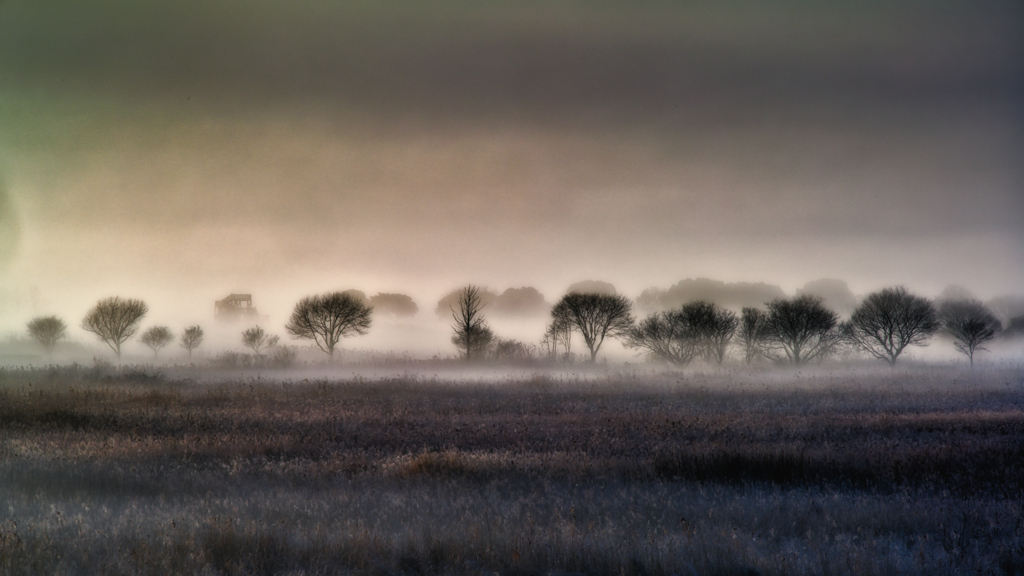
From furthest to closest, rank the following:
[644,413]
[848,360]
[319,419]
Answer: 1. [848,360]
2. [644,413]
3. [319,419]

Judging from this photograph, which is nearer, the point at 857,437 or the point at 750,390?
the point at 857,437

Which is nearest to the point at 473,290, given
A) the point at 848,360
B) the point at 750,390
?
the point at 750,390

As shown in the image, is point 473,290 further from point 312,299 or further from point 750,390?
point 750,390

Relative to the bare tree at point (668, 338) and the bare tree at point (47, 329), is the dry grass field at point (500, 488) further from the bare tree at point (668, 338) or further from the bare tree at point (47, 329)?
the bare tree at point (47, 329)

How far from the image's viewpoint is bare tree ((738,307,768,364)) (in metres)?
65.5

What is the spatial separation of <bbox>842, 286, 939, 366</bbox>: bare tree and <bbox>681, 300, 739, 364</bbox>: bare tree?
1200cm

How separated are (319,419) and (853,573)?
53.5 ft

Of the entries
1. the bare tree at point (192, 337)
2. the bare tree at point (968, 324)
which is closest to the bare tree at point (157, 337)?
the bare tree at point (192, 337)

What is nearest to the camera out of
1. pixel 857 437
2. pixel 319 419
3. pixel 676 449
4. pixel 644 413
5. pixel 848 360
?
pixel 676 449

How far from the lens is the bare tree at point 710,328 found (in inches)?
2506

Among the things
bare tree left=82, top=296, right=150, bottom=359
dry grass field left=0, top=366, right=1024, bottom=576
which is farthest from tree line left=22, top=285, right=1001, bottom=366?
dry grass field left=0, top=366, right=1024, bottom=576

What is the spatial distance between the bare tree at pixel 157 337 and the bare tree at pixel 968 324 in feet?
279

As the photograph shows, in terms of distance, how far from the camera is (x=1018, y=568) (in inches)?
280

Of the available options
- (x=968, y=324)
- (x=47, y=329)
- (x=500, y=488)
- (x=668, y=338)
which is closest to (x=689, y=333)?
(x=668, y=338)
